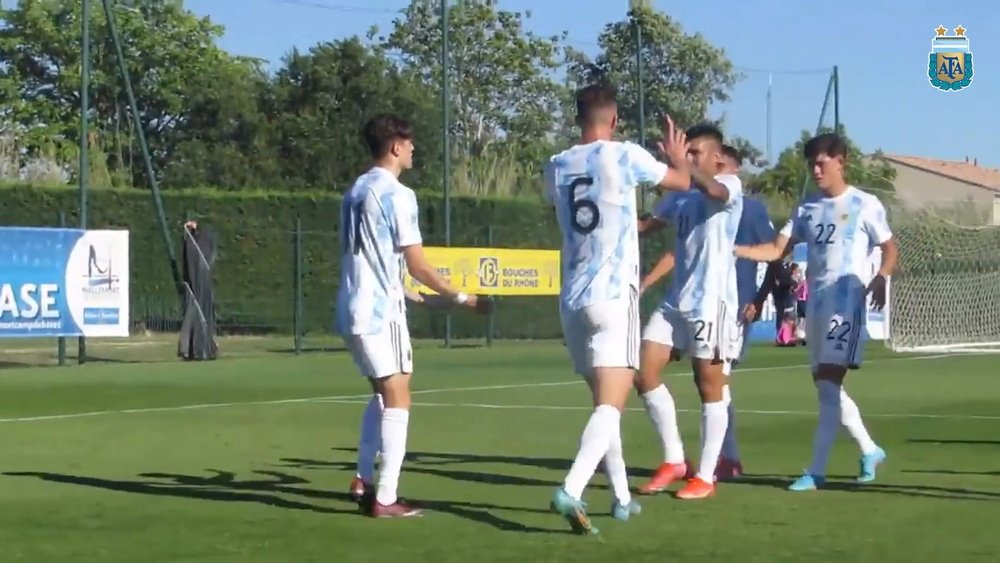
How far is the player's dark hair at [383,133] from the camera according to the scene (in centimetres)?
862

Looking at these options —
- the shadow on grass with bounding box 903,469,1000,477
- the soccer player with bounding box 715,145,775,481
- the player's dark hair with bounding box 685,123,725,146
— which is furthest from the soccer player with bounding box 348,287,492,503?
the shadow on grass with bounding box 903,469,1000,477

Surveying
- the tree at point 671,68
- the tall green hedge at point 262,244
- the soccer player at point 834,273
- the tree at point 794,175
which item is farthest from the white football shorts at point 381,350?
the tree at point 671,68

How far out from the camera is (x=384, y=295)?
8.50 m

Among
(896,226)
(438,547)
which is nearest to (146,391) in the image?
(438,547)

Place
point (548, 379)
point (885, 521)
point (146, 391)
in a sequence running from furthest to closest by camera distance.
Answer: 1. point (548, 379)
2. point (146, 391)
3. point (885, 521)

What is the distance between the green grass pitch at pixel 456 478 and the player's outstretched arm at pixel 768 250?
1279mm

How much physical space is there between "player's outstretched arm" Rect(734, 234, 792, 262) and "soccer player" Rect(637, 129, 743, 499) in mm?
85

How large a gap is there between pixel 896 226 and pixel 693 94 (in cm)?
4290

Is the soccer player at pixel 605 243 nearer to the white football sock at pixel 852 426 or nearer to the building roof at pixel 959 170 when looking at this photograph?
the white football sock at pixel 852 426

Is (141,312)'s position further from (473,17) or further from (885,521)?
(473,17)

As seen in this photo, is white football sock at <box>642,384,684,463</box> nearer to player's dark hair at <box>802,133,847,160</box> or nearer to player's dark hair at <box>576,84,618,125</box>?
player's dark hair at <box>802,133,847,160</box>

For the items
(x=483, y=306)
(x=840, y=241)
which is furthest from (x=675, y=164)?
(x=840, y=241)

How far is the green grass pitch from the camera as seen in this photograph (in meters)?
7.52

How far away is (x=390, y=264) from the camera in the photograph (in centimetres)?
849
